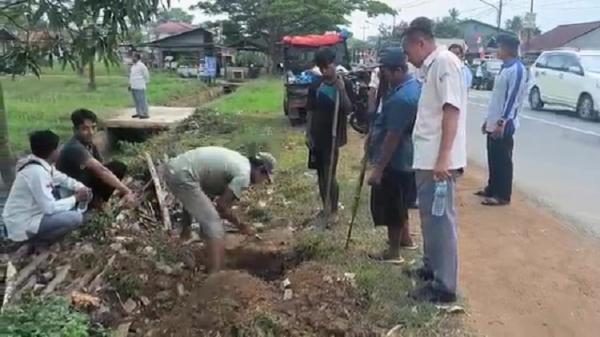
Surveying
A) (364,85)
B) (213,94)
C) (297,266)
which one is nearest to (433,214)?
(297,266)

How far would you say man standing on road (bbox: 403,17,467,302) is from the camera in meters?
4.22

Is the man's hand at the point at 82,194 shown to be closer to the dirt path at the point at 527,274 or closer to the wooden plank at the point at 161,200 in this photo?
the wooden plank at the point at 161,200

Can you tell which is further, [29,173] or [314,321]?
[29,173]

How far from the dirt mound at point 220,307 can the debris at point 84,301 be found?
509mm

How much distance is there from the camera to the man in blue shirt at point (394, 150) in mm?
5102

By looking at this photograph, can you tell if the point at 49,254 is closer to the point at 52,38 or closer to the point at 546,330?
the point at 52,38

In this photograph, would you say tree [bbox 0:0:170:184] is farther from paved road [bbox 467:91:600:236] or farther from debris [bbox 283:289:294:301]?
paved road [bbox 467:91:600:236]

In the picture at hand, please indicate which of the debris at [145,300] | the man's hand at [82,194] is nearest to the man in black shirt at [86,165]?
the man's hand at [82,194]

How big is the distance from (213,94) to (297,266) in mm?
25828

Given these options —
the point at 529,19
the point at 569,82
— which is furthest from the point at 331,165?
the point at 529,19

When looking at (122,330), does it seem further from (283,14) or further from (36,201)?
(283,14)

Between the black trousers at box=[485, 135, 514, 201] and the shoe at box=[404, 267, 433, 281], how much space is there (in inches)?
102

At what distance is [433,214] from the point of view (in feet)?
14.4

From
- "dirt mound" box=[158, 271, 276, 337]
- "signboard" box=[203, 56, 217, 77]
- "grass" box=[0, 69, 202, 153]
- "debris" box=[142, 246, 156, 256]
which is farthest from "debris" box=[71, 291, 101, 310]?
"signboard" box=[203, 56, 217, 77]
